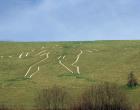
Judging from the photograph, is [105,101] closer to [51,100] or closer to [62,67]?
[51,100]

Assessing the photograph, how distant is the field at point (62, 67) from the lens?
245ft

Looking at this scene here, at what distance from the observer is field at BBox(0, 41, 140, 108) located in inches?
2938

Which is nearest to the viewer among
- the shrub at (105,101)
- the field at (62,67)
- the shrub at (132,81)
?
the shrub at (105,101)

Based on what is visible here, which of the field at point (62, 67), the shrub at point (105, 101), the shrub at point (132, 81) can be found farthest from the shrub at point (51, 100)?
the shrub at point (132, 81)

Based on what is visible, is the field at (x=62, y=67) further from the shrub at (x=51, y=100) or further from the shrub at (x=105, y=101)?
the shrub at (x=105, y=101)

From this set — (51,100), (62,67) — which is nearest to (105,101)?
(51,100)

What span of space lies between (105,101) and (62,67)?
32.5 meters

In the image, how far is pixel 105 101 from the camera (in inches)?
2441

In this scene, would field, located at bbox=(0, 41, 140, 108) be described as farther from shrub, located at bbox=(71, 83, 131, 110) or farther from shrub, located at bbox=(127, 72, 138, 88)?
shrub, located at bbox=(71, 83, 131, 110)

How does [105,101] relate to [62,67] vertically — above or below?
below

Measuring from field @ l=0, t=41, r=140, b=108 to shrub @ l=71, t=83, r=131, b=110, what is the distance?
453 centimetres

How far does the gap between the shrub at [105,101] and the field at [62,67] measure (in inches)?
178

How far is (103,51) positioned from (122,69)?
70.7ft

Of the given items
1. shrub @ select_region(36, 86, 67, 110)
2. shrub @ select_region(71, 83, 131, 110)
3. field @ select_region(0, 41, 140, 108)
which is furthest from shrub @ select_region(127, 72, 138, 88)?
shrub @ select_region(36, 86, 67, 110)
